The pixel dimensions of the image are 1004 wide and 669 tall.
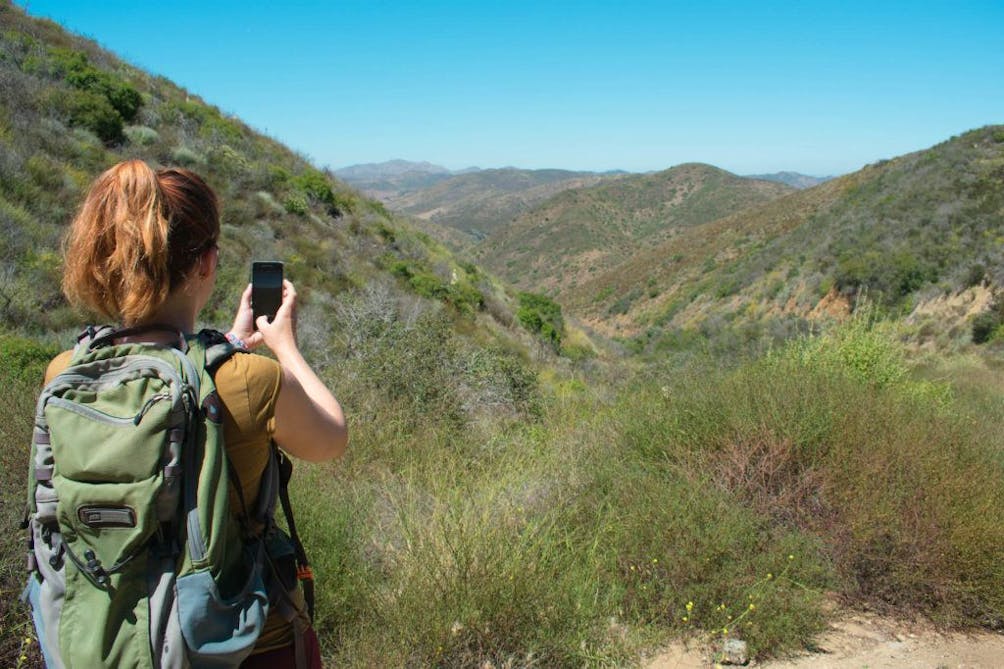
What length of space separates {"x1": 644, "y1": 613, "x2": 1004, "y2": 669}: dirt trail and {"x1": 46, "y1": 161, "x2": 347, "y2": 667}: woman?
2164mm

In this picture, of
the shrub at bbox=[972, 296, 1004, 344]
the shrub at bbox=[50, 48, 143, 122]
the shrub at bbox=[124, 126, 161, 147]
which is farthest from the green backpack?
the shrub at bbox=[972, 296, 1004, 344]

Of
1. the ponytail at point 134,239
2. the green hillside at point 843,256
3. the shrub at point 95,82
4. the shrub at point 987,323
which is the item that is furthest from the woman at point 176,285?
the shrub at point 987,323

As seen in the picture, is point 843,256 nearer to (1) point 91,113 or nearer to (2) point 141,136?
(2) point 141,136

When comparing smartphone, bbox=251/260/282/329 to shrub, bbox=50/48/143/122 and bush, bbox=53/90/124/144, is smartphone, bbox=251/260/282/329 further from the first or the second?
shrub, bbox=50/48/143/122

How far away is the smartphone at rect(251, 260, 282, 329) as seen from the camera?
1666mm

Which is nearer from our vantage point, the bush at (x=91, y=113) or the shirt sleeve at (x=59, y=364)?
the shirt sleeve at (x=59, y=364)

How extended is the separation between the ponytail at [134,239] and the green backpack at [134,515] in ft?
0.45

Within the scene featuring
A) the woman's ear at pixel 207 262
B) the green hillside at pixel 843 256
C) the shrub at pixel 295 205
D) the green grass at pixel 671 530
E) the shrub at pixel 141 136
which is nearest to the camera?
the woman's ear at pixel 207 262

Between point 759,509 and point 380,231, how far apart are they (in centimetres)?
1451

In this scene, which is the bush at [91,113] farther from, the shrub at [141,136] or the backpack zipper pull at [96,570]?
the backpack zipper pull at [96,570]

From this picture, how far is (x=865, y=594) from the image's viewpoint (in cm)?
330

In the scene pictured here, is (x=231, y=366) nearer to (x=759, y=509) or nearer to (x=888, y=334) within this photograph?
(x=759, y=509)

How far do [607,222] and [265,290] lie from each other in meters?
87.5

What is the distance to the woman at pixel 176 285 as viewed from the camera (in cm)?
129
